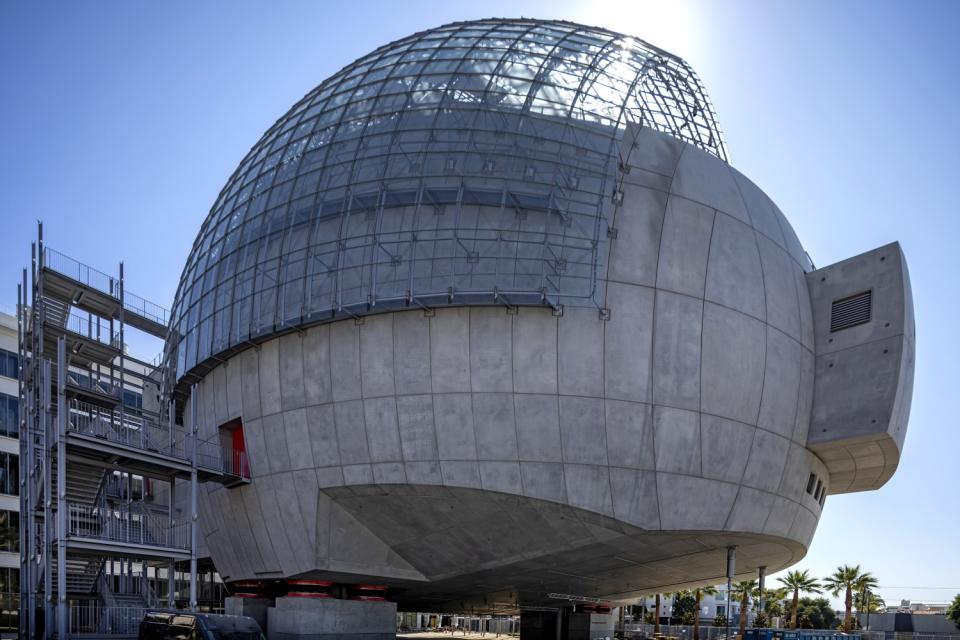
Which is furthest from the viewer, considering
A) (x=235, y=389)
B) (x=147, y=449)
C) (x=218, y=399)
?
(x=218, y=399)

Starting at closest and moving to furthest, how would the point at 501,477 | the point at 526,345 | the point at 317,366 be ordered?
the point at 501,477 → the point at 526,345 → the point at 317,366

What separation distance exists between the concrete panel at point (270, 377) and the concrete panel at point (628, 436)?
12093 millimetres

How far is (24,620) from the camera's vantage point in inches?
1121

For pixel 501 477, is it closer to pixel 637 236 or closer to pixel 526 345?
pixel 526 345

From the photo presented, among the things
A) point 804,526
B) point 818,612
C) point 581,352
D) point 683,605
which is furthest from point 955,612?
point 581,352

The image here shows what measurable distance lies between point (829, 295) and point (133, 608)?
2739 centimetres

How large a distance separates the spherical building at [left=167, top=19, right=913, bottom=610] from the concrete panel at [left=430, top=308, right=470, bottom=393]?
7 centimetres

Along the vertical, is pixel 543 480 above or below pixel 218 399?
below

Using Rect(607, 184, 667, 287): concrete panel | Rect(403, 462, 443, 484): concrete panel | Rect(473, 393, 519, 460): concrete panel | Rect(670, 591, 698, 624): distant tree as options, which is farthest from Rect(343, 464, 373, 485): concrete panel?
Rect(670, 591, 698, 624): distant tree

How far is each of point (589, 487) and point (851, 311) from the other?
12.7 meters

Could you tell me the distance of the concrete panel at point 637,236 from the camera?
3023 centimetres

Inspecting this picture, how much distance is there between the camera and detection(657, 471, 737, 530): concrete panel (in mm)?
29391

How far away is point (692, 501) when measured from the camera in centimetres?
2988

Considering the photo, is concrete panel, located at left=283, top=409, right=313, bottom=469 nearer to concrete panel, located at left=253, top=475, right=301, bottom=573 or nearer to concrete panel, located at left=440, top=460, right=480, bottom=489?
concrete panel, located at left=253, top=475, right=301, bottom=573
